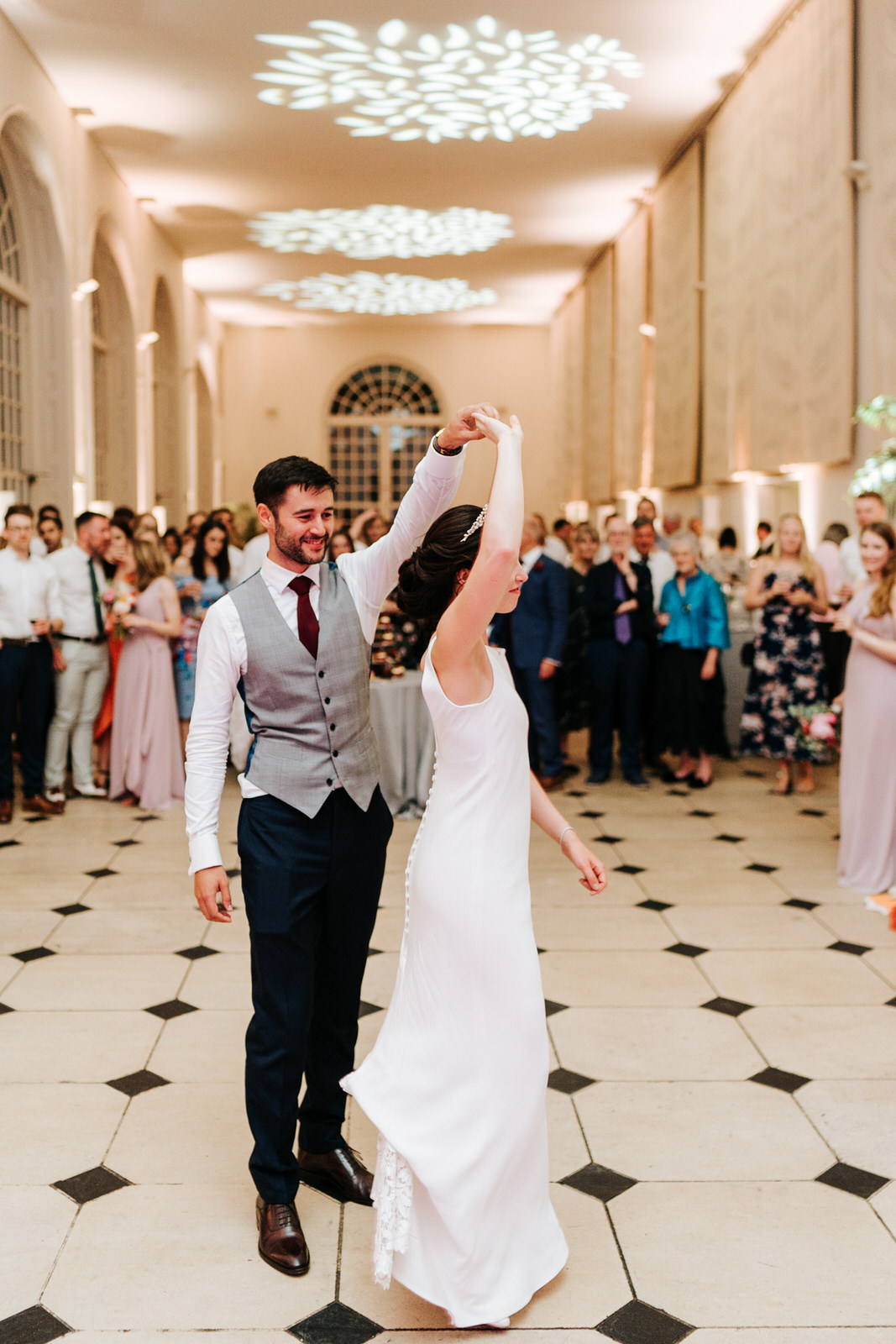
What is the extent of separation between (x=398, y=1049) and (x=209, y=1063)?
1.41 metres

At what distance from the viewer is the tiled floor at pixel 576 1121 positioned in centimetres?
238

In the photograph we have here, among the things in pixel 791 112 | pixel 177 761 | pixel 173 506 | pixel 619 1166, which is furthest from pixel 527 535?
pixel 173 506

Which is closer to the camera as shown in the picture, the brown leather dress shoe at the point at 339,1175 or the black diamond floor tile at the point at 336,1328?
the black diamond floor tile at the point at 336,1328

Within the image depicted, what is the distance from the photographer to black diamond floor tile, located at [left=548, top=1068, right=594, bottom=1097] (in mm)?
3365

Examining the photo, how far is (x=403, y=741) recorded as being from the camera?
21.6ft

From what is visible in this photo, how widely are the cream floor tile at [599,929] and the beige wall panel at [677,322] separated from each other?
323 inches

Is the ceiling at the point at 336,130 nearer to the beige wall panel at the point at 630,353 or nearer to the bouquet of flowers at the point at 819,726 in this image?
the beige wall panel at the point at 630,353

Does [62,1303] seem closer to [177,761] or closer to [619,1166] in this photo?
[619,1166]

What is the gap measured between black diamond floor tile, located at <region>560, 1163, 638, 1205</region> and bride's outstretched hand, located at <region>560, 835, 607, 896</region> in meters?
0.85

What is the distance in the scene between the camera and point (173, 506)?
17.2 m

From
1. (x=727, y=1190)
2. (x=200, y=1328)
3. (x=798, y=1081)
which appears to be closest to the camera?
(x=200, y=1328)

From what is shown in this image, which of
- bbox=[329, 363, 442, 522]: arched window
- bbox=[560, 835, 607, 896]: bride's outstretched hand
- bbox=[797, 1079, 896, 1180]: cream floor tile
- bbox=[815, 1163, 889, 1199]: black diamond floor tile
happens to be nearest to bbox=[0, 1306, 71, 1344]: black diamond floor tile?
bbox=[560, 835, 607, 896]: bride's outstretched hand

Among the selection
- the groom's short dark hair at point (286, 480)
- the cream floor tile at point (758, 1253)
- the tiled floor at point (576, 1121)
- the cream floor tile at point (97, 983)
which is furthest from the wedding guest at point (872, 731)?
the groom's short dark hair at point (286, 480)

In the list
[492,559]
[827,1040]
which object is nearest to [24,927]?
[827,1040]
